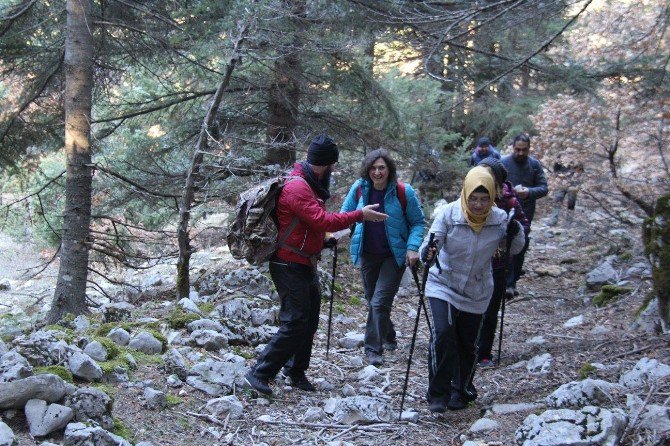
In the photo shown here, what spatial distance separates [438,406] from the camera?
5.43m

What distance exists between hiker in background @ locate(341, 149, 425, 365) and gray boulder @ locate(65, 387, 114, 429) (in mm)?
3286

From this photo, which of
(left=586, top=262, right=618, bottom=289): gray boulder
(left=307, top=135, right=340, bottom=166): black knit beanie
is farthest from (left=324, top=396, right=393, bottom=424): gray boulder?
(left=586, top=262, right=618, bottom=289): gray boulder

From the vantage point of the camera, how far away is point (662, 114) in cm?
1047

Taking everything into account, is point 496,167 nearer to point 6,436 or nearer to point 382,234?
point 382,234

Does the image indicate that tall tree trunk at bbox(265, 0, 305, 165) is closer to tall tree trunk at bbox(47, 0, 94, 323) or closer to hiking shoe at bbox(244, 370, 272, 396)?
tall tree trunk at bbox(47, 0, 94, 323)

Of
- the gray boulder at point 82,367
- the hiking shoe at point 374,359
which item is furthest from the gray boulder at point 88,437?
the hiking shoe at point 374,359

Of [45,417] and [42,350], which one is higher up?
[42,350]

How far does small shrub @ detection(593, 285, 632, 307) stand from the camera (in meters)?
9.41

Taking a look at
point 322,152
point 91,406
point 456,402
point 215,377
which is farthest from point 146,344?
point 456,402

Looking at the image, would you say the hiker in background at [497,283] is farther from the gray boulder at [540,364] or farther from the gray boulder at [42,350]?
the gray boulder at [42,350]

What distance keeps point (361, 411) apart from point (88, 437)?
2234 millimetres

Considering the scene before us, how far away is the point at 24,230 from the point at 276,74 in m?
11.3

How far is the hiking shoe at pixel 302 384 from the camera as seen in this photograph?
6156 mm

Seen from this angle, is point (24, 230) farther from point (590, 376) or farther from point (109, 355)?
point (590, 376)
